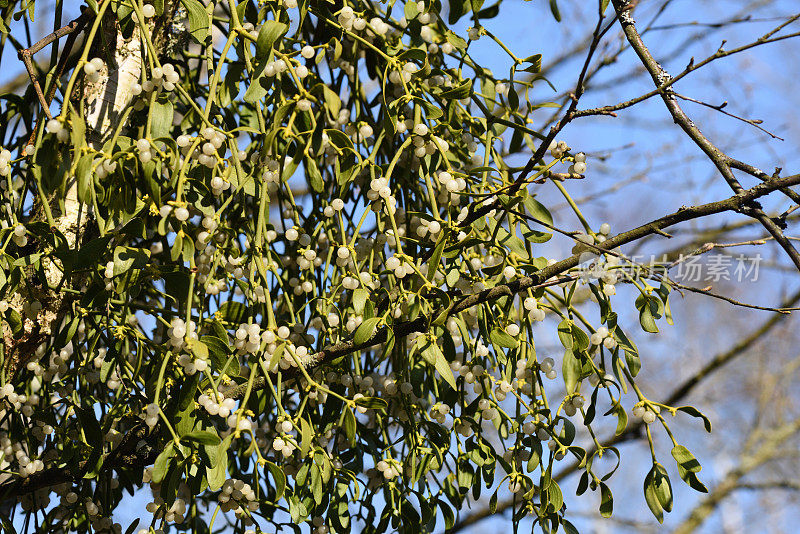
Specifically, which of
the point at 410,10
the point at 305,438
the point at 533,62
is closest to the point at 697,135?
the point at 533,62

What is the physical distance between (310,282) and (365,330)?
172mm

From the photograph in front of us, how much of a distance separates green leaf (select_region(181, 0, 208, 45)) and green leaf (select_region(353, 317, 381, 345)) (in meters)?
0.27

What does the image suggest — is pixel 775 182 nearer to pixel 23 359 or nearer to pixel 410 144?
pixel 410 144

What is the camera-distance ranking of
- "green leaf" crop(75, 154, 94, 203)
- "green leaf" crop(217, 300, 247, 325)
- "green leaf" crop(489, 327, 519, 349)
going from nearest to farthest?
"green leaf" crop(75, 154, 94, 203)
"green leaf" crop(489, 327, 519, 349)
"green leaf" crop(217, 300, 247, 325)

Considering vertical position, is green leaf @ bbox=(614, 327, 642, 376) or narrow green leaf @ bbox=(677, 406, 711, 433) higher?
green leaf @ bbox=(614, 327, 642, 376)

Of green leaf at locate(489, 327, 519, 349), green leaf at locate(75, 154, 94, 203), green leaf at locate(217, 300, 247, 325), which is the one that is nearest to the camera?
green leaf at locate(75, 154, 94, 203)

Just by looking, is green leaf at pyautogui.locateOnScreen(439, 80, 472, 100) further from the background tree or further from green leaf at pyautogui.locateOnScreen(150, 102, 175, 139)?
green leaf at pyautogui.locateOnScreen(150, 102, 175, 139)

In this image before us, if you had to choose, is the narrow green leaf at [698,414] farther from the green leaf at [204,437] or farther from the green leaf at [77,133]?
the green leaf at [77,133]

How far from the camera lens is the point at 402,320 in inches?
25.8

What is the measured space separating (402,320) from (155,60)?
0.28 metres

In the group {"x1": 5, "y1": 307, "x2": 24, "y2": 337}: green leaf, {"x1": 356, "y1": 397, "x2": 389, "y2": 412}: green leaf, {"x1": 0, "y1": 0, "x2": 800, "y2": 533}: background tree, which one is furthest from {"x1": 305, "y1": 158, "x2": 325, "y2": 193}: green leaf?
{"x1": 5, "y1": 307, "x2": 24, "y2": 337}: green leaf

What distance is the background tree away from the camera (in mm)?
596

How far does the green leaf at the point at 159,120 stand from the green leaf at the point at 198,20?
0.21ft

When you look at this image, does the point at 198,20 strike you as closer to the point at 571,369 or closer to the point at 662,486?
the point at 571,369
